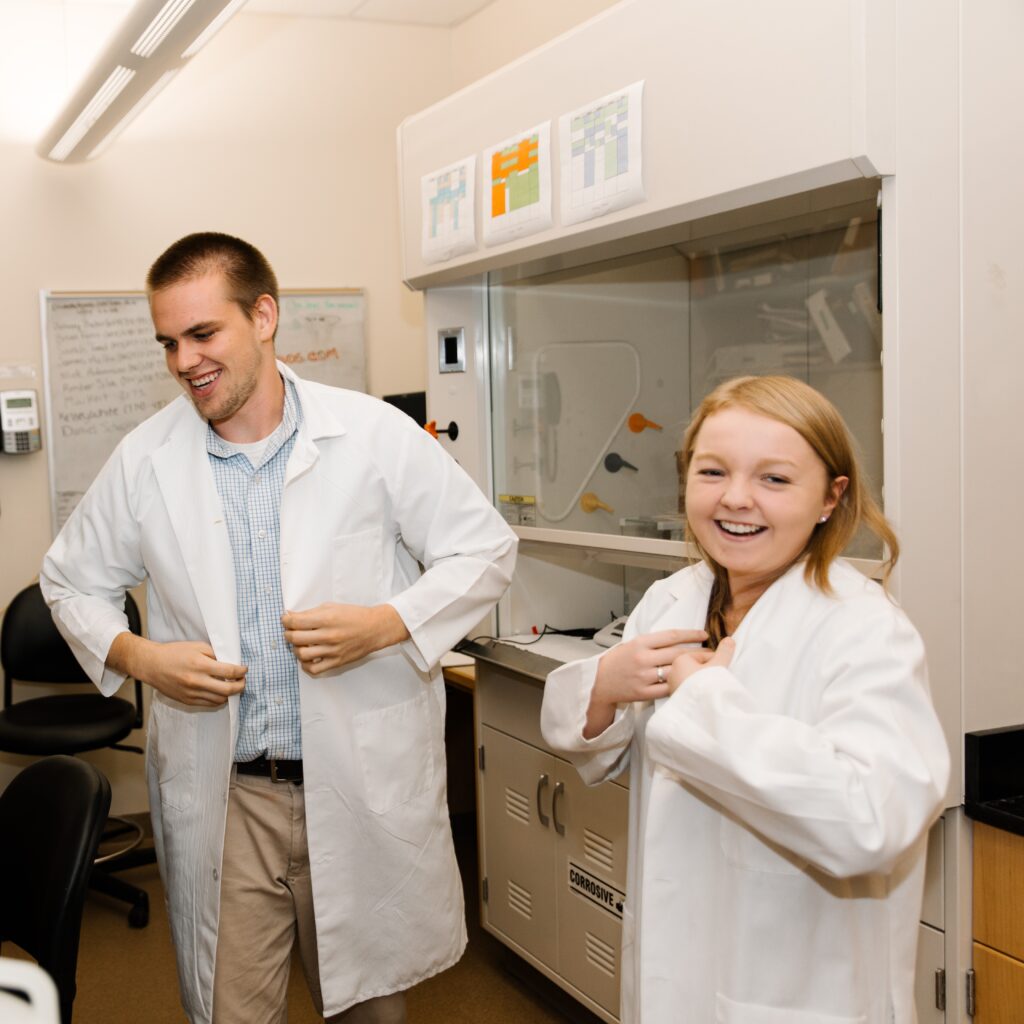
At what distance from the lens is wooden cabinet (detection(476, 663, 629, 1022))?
238 centimetres

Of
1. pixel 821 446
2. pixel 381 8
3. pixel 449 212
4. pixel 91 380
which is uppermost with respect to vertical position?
pixel 381 8

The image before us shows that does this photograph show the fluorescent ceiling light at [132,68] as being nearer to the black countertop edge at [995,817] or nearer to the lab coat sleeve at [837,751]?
the lab coat sleeve at [837,751]

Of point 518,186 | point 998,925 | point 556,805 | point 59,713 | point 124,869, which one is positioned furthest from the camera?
point 124,869

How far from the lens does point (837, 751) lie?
3.35 feet

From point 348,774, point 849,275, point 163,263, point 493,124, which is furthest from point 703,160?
point 348,774

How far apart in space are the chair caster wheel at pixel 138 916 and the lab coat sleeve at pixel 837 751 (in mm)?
2620

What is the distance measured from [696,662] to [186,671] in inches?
34.7

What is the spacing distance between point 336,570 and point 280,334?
249 centimetres

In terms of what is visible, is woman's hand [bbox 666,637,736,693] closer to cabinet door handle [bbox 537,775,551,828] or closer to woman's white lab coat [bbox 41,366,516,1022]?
woman's white lab coat [bbox 41,366,516,1022]

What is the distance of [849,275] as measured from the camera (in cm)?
202

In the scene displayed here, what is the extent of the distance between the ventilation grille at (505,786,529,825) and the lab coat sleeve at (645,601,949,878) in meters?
1.60

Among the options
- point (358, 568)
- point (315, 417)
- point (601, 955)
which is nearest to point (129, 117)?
point (315, 417)

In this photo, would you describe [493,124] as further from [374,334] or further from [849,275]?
[374,334]

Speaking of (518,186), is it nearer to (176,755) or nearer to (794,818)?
(176,755)
